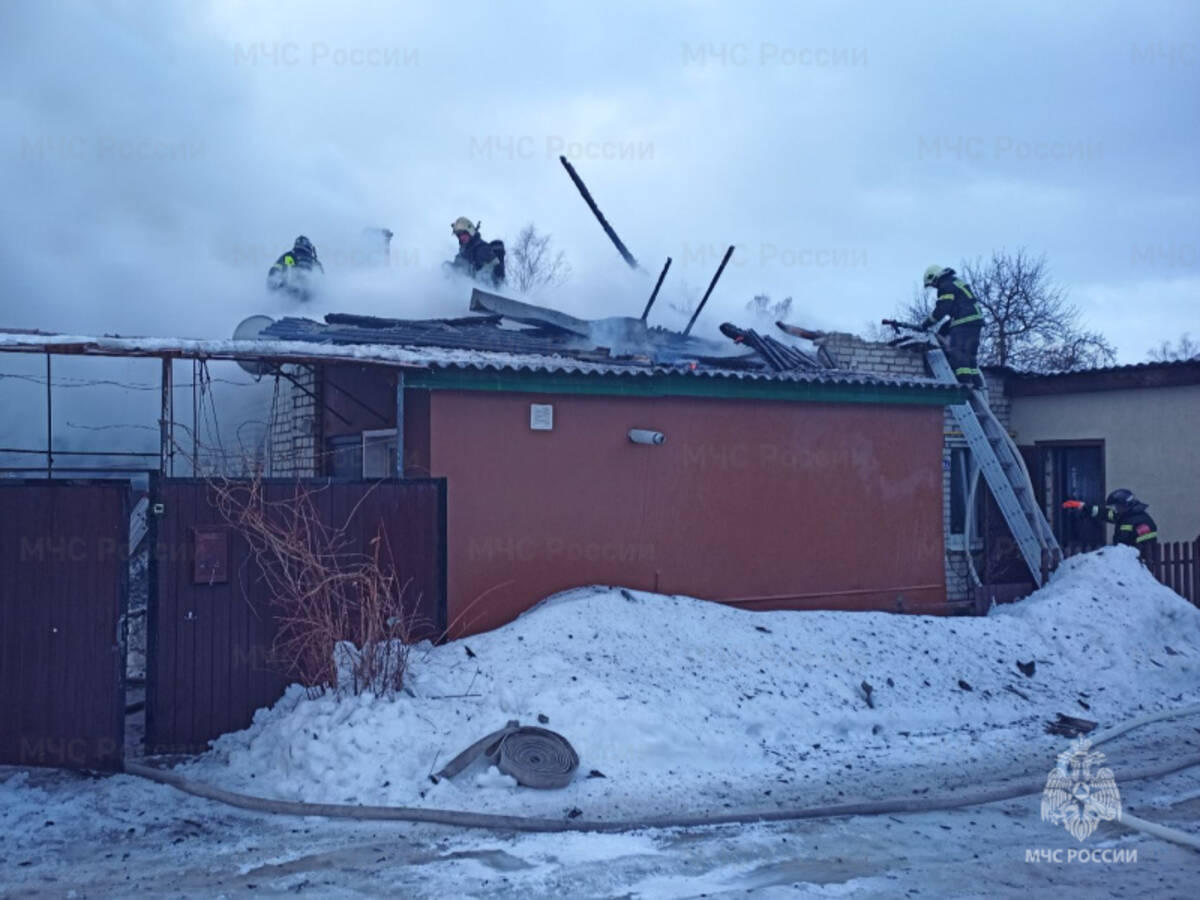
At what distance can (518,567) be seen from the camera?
32.3 ft

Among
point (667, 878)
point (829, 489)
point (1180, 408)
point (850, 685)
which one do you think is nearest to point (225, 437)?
point (829, 489)

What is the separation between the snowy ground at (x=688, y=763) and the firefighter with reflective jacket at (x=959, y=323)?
4.08 m

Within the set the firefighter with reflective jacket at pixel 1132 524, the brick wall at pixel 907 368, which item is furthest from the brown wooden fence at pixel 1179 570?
the brick wall at pixel 907 368

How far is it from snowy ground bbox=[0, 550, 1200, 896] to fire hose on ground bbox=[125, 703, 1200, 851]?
0.26ft

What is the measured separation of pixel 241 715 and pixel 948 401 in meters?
8.72

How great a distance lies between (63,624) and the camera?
7.23m

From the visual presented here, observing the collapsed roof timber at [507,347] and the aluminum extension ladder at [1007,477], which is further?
the aluminum extension ladder at [1007,477]

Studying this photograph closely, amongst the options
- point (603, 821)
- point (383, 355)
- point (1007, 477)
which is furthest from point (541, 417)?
point (1007, 477)

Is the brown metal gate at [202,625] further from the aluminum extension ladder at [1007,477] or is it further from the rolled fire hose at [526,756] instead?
the aluminum extension ladder at [1007,477]

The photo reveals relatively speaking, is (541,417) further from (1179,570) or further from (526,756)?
(1179,570)

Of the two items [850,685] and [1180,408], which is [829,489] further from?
[1180,408]

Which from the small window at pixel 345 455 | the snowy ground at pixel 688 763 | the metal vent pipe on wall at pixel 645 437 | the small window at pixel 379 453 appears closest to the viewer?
the snowy ground at pixel 688 763

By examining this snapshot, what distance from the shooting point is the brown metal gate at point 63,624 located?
7.20 meters

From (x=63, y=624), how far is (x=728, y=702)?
4889 millimetres
